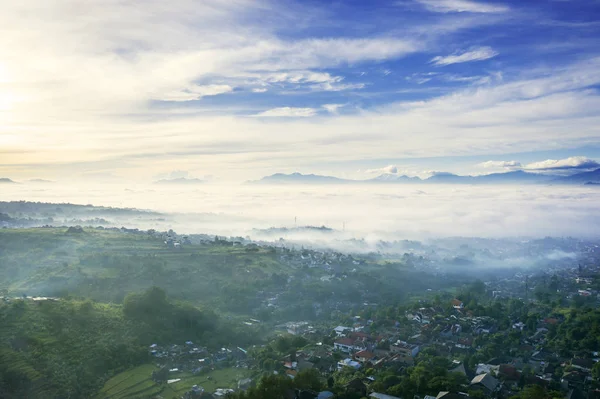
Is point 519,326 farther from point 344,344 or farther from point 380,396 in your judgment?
point 380,396

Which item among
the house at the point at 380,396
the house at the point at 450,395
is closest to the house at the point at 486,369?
the house at the point at 450,395

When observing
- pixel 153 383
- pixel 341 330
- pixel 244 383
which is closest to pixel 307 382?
pixel 244 383

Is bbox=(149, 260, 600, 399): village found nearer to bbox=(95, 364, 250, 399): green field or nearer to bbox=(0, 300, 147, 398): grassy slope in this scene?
bbox=(95, 364, 250, 399): green field

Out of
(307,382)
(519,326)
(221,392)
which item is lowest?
(519,326)

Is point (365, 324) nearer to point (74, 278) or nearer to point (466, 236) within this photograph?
point (74, 278)

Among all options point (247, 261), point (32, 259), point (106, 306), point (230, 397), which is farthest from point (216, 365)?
point (32, 259)

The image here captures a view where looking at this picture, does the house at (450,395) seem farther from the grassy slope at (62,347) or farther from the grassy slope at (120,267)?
the grassy slope at (120,267)
